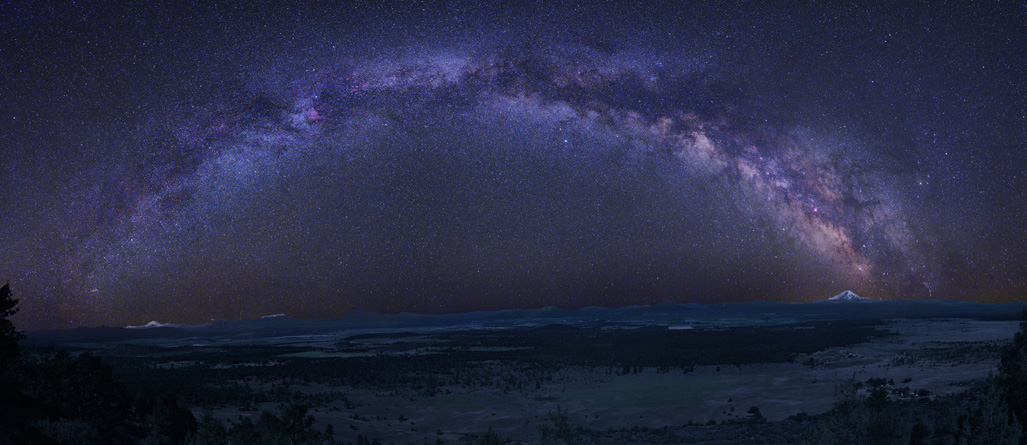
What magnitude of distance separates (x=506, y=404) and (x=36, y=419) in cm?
2635


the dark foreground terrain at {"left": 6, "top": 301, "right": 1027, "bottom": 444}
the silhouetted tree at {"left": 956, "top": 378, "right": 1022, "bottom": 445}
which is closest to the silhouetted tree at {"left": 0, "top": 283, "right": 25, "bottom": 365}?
the dark foreground terrain at {"left": 6, "top": 301, "right": 1027, "bottom": 444}

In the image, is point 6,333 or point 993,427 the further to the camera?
Answer: point 6,333

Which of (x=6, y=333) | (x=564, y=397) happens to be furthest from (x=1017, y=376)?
(x=6, y=333)

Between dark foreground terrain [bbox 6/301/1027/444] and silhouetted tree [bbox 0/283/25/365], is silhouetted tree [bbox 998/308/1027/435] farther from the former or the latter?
silhouetted tree [bbox 0/283/25/365]

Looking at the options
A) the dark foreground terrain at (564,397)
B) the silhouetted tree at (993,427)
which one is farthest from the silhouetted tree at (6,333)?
the silhouetted tree at (993,427)

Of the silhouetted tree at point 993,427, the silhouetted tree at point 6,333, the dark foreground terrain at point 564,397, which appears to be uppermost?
the silhouetted tree at point 6,333

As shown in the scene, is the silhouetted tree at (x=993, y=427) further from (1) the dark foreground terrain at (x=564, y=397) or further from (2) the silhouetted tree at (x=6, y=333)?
(2) the silhouetted tree at (x=6, y=333)

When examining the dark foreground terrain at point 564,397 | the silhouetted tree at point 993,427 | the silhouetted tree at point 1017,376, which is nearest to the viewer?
the silhouetted tree at point 993,427

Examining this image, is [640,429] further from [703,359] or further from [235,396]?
[703,359]

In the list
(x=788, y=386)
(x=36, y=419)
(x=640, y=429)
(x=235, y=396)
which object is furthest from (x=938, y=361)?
(x=36, y=419)

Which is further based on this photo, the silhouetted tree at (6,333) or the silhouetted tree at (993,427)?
the silhouetted tree at (6,333)

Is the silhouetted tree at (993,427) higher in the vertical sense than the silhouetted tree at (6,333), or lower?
lower

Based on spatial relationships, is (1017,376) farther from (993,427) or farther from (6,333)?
(6,333)

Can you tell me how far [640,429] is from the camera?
31.0 metres
